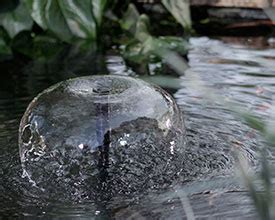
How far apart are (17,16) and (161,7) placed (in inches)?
55.3

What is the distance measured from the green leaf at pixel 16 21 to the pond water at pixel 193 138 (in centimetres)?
35

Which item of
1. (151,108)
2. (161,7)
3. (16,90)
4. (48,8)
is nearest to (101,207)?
(151,108)

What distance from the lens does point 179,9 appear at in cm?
514

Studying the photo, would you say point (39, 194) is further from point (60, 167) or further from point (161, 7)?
point (161, 7)

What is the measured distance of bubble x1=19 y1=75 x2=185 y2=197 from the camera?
2.51 metres

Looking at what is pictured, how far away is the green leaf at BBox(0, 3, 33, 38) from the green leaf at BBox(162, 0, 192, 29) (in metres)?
0.94

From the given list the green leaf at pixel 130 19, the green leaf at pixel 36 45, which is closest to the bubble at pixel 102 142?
the green leaf at pixel 36 45

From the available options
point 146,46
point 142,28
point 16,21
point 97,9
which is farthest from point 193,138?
point 16,21

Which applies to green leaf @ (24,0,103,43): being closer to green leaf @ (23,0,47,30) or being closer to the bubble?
green leaf @ (23,0,47,30)

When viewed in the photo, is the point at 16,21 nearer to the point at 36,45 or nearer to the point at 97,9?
the point at 36,45

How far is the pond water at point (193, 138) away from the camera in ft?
7.32

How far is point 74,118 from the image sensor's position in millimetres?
2547

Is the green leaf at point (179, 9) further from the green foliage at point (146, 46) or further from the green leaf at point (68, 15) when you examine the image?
the green leaf at point (68, 15)

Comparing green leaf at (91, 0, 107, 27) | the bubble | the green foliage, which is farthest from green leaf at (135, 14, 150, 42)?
the bubble
